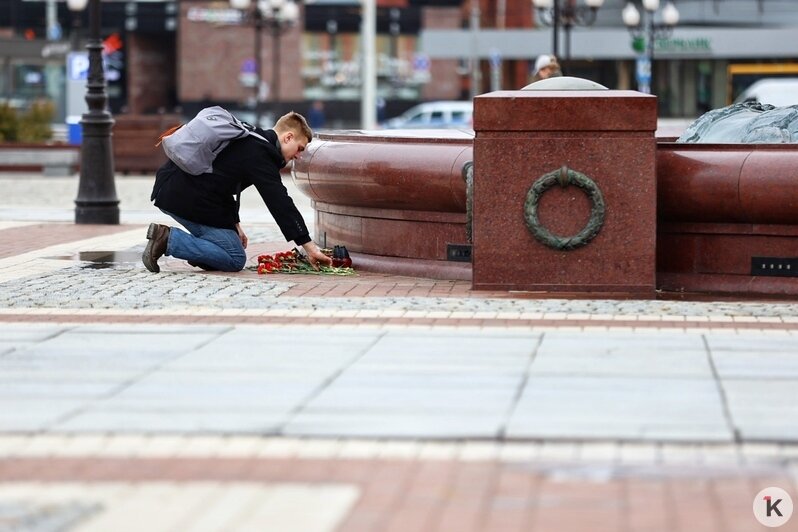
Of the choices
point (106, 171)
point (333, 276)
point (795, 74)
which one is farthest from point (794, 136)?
point (795, 74)

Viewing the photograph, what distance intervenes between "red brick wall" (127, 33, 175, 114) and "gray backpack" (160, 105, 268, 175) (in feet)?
202

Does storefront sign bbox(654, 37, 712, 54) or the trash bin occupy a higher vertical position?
storefront sign bbox(654, 37, 712, 54)

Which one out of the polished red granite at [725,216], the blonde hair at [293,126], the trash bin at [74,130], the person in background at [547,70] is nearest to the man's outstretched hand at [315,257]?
the blonde hair at [293,126]

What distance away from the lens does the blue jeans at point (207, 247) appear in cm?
1090

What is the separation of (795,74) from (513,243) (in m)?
55.7

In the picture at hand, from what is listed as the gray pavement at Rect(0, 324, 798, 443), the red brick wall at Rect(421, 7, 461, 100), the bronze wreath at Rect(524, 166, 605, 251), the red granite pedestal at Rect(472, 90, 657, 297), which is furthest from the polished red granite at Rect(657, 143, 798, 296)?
the red brick wall at Rect(421, 7, 461, 100)

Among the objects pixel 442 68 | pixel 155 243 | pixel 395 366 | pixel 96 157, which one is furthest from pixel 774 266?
pixel 442 68

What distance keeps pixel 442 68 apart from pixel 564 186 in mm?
61883

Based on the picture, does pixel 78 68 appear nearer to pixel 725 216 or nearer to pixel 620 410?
pixel 725 216

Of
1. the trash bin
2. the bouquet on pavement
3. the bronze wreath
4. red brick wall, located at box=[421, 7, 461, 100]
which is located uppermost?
red brick wall, located at box=[421, 7, 461, 100]

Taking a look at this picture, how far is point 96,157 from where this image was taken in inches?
651

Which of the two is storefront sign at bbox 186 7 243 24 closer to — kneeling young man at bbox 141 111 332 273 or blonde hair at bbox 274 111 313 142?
kneeling young man at bbox 141 111 332 273

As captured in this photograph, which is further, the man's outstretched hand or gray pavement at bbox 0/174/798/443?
the man's outstretched hand

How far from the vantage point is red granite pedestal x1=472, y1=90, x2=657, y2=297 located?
9445mm
